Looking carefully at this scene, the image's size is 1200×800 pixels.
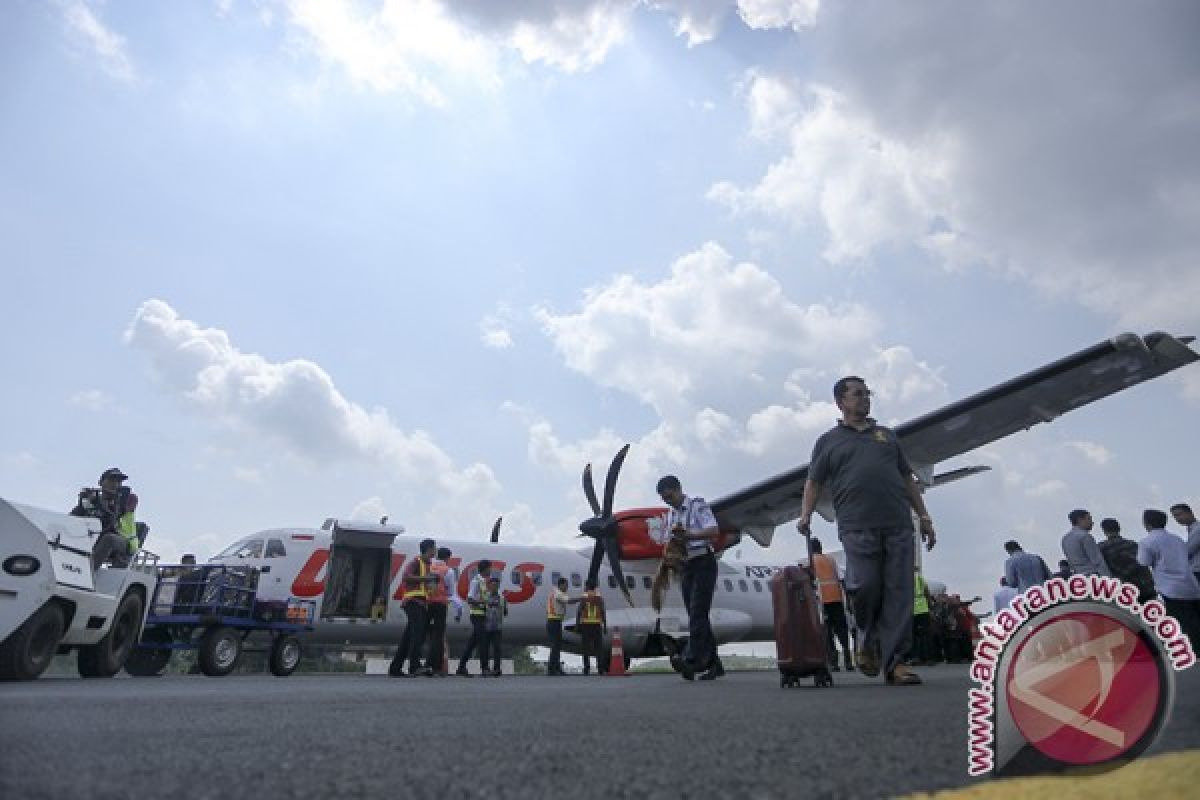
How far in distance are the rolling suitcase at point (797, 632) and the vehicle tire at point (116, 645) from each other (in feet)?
21.0

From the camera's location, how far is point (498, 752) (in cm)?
180

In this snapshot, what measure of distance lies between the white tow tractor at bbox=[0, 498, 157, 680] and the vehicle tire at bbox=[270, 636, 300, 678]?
3730 mm

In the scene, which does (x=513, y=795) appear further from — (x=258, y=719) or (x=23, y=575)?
(x=23, y=575)

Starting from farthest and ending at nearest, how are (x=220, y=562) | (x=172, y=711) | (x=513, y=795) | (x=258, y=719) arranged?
(x=220, y=562) < (x=172, y=711) < (x=258, y=719) < (x=513, y=795)

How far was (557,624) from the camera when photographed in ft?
45.1

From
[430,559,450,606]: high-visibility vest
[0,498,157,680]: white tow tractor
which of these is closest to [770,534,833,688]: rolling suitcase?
[430,559,450,606]: high-visibility vest

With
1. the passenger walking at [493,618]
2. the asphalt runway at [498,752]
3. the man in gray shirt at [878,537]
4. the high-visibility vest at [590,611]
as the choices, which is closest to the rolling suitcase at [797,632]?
the man in gray shirt at [878,537]

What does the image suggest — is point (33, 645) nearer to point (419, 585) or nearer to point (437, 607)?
point (419, 585)

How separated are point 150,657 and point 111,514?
4222 millimetres

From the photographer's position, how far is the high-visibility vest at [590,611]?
1332cm

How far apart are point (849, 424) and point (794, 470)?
8.87 m

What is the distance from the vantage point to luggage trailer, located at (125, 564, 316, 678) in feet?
34.8

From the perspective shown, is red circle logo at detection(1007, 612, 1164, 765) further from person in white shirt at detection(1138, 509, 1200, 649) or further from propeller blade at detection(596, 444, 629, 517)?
propeller blade at detection(596, 444, 629, 517)

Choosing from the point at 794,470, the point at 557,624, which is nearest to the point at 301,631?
the point at 557,624
